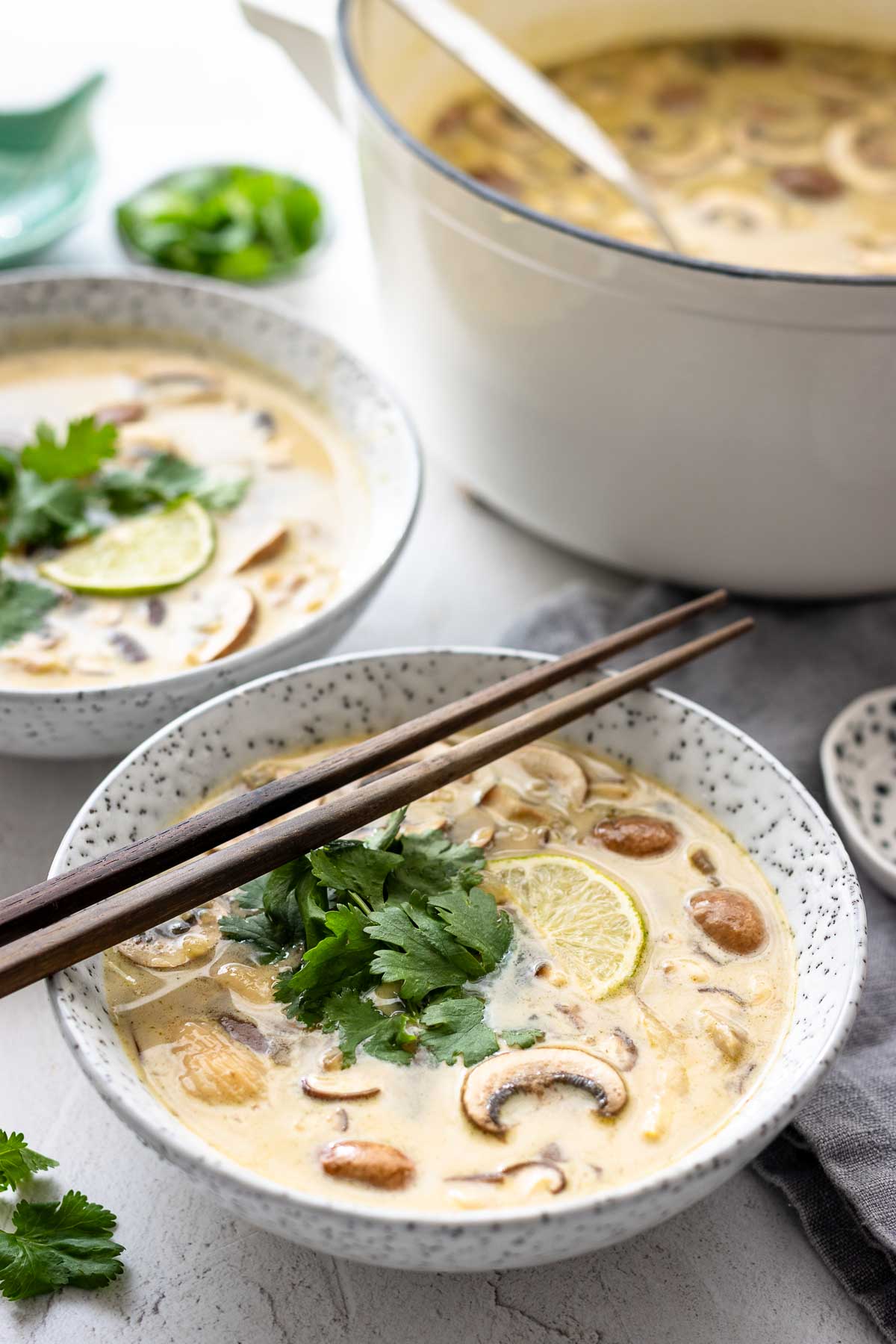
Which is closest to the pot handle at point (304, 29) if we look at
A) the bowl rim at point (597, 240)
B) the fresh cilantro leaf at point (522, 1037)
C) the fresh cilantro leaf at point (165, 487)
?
the bowl rim at point (597, 240)

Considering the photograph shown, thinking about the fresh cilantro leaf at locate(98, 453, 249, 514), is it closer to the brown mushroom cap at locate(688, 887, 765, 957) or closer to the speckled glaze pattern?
the speckled glaze pattern

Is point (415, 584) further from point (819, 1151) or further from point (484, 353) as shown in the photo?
point (819, 1151)

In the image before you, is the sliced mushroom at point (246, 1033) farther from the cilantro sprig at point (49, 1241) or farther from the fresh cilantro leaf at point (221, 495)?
the fresh cilantro leaf at point (221, 495)

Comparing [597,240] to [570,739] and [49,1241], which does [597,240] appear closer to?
[570,739]

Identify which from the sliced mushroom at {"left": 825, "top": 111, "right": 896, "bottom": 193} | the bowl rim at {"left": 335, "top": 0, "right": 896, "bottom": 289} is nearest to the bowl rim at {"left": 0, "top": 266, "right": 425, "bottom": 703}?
the bowl rim at {"left": 335, "top": 0, "right": 896, "bottom": 289}

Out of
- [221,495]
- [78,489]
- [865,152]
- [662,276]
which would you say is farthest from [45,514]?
[865,152]

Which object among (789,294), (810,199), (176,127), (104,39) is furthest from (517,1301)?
(104,39)
